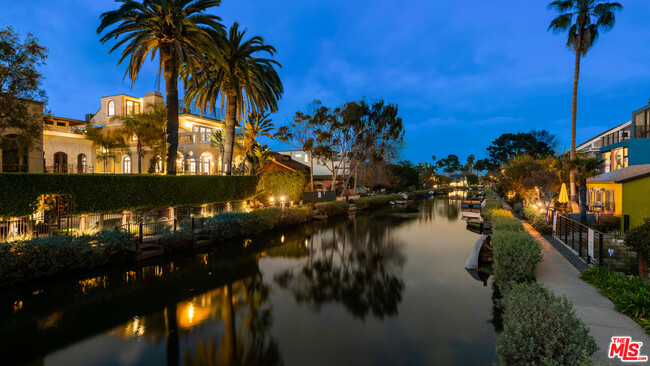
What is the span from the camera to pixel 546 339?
4.34 meters

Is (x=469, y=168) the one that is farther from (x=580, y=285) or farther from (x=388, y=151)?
(x=580, y=285)

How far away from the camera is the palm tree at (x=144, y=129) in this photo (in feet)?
107

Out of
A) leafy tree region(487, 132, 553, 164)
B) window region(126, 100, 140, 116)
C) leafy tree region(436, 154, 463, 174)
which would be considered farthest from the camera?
leafy tree region(436, 154, 463, 174)

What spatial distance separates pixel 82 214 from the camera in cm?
1561

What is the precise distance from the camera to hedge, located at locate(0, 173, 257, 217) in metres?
13.3

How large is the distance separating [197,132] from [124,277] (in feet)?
79.8

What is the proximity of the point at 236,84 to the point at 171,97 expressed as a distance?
19.7 ft

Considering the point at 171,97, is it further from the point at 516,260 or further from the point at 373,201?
the point at 373,201

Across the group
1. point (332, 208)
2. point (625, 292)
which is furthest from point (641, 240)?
point (332, 208)

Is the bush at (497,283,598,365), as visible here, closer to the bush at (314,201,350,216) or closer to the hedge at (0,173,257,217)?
Result: the hedge at (0,173,257,217)

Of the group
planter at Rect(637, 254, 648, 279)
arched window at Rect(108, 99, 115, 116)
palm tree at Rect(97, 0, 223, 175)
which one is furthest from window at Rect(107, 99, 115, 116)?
planter at Rect(637, 254, 648, 279)

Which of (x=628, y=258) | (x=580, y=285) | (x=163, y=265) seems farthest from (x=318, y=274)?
(x=628, y=258)

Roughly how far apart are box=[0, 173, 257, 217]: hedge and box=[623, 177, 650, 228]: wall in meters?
23.2

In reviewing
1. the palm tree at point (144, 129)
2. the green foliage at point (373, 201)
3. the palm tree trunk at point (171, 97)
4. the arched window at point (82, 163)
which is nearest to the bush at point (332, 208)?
the green foliage at point (373, 201)
